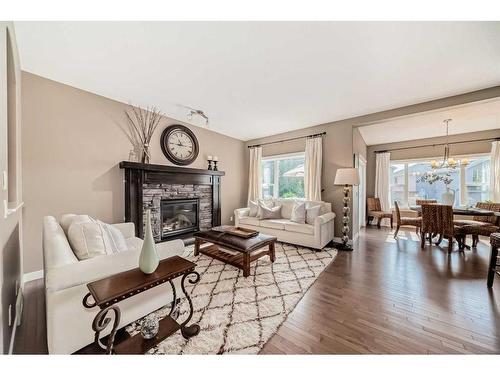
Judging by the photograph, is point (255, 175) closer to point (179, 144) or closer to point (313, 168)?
point (313, 168)

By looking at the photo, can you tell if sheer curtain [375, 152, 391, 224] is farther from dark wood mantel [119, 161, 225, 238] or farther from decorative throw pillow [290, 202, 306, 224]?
dark wood mantel [119, 161, 225, 238]

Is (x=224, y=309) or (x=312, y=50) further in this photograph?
(x=312, y=50)

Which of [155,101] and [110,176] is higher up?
[155,101]

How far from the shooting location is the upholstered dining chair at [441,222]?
3330mm

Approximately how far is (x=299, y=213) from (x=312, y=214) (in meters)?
0.25

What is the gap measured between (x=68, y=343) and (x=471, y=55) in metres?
4.29

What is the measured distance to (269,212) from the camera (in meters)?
4.29

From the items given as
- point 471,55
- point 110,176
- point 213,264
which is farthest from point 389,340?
point 110,176

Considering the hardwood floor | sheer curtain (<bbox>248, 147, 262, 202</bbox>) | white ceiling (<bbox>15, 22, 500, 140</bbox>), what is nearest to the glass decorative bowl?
the hardwood floor

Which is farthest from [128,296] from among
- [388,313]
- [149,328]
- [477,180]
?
[477,180]

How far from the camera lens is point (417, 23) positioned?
1.63 m

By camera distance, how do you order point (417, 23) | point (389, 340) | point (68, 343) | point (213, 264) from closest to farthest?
1. point (68, 343)
2. point (389, 340)
3. point (417, 23)
4. point (213, 264)

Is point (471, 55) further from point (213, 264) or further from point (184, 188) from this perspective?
point (184, 188)

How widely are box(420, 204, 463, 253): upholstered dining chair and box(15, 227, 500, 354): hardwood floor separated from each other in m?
0.57
